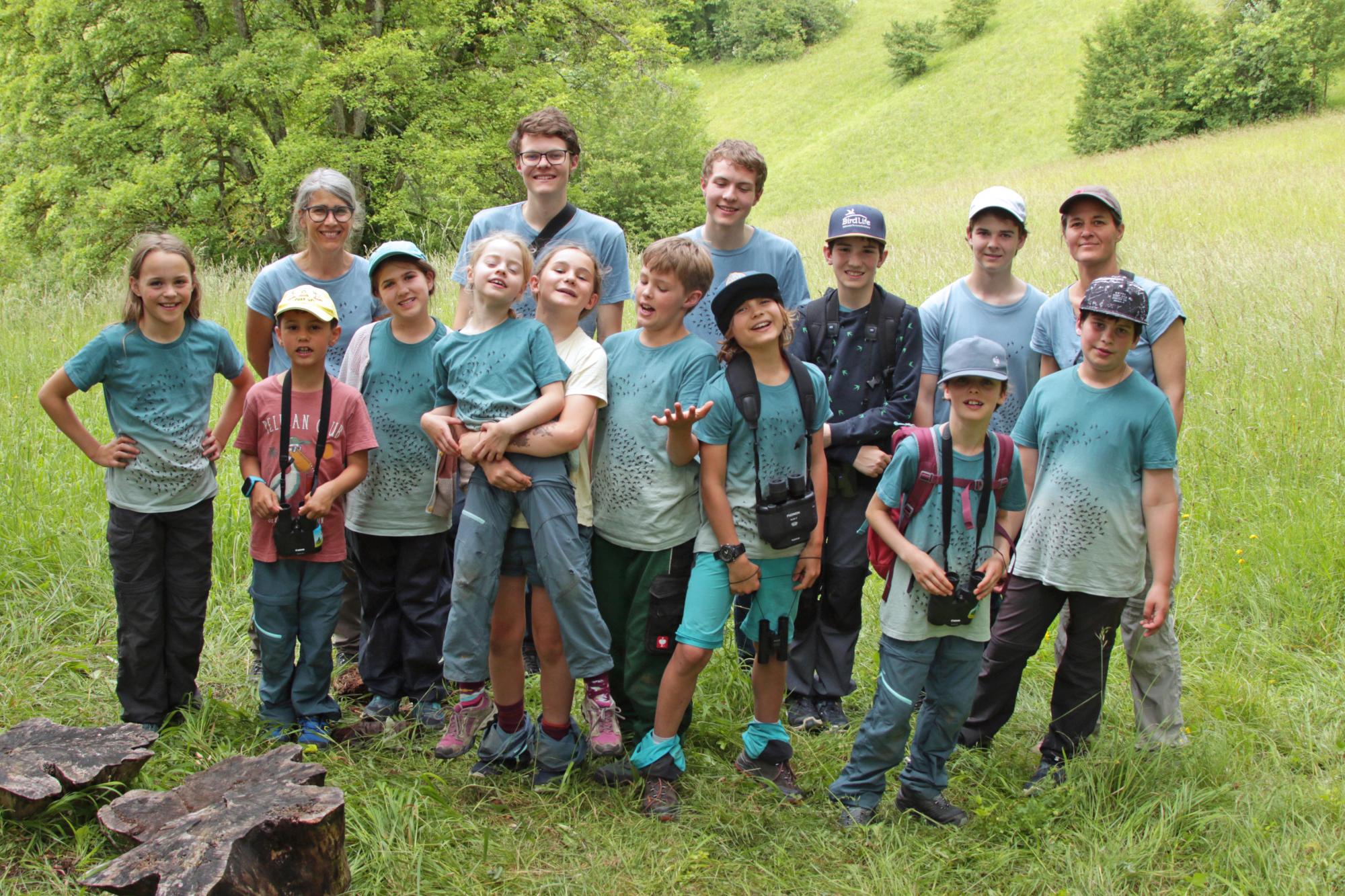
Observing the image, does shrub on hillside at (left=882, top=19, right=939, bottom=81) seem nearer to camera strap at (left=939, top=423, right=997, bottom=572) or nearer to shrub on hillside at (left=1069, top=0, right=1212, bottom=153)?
shrub on hillside at (left=1069, top=0, right=1212, bottom=153)

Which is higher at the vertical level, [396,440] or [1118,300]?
[1118,300]

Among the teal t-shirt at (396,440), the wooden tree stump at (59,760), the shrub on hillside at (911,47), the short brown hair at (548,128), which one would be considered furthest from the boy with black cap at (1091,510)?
the shrub on hillside at (911,47)

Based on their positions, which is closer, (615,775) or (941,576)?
(941,576)

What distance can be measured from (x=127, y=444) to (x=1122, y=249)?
11.2 meters

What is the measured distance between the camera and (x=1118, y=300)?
3.14m

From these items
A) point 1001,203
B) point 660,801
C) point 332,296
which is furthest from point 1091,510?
point 332,296

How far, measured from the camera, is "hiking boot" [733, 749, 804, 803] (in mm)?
3438

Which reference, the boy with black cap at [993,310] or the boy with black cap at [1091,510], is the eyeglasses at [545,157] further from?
the boy with black cap at [1091,510]

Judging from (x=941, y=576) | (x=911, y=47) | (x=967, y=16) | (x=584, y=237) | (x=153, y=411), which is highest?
(x=967, y=16)

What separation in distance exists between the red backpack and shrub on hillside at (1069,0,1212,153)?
30.7 meters

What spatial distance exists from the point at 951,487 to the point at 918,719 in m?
0.79

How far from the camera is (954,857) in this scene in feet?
10.1

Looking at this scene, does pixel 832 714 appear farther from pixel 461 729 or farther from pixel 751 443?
pixel 461 729

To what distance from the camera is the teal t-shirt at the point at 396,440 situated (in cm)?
379
